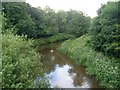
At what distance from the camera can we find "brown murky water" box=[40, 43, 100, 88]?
15711 mm

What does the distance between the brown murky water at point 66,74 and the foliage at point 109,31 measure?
2.37 meters

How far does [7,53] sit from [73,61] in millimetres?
12079

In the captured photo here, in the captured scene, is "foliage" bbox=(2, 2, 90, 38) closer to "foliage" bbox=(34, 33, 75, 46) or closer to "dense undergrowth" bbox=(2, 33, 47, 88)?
"foliage" bbox=(34, 33, 75, 46)

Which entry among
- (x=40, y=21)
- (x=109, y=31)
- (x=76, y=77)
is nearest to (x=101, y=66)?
(x=76, y=77)

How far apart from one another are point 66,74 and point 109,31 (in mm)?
4716

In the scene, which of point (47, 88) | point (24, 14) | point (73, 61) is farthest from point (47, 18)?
point (47, 88)

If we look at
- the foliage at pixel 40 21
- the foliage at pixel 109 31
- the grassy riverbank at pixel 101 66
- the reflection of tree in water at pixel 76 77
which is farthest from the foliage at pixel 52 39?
the foliage at pixel 109 31

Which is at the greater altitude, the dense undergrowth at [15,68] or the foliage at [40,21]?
the foliage at [40,21]

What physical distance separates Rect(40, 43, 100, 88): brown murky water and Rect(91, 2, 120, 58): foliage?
2.37 meters

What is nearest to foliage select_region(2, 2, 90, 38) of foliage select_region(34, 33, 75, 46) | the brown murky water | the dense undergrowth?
foliage select_region(34, 33, 75, 46)

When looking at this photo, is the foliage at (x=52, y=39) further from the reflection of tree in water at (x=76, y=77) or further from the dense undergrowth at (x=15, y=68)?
the dense undergrowth at (x=15, y=68)

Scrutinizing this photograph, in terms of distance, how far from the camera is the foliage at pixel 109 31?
53.6ft

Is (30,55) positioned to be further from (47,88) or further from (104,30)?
(104,30)

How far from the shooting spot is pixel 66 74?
1884 cm
